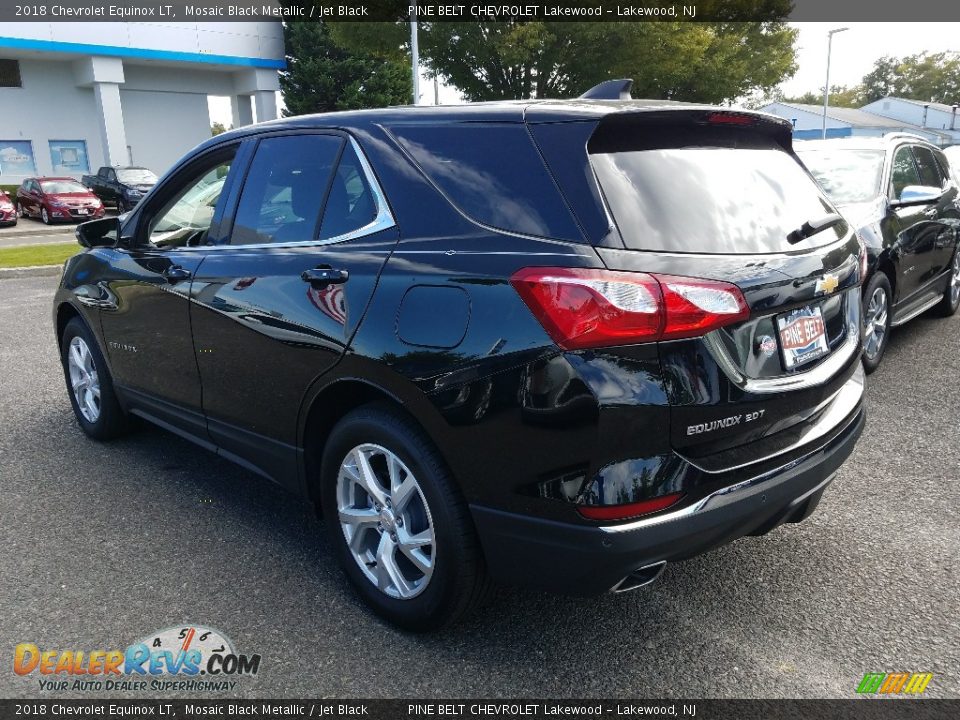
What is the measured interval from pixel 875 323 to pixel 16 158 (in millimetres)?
36148

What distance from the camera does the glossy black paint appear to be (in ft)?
7.01

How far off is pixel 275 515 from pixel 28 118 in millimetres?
35858

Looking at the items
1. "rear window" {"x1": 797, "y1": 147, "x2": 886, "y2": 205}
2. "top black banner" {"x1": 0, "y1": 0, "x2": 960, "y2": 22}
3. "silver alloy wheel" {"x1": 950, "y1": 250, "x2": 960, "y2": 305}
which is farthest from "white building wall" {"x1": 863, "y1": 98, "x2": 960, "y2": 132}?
"rear window" {"x1": 797, "y1": 147, "x2": 886, "y2": 205}

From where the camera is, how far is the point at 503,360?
221 centimetres

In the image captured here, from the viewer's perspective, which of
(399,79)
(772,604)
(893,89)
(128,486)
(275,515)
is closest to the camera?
(772,604)

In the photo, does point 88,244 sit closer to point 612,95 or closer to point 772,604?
point 612,95

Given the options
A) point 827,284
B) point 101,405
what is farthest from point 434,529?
point 101,405

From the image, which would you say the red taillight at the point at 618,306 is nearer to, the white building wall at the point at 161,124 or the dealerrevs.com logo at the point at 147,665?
the dealerrevs.com logo at the point at 147,665

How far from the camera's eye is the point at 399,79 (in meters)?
39.4

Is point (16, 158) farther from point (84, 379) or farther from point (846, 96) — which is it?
point (846, 96)

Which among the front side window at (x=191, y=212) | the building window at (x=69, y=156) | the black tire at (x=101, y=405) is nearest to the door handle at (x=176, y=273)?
the front side window at (x=191, y=212)

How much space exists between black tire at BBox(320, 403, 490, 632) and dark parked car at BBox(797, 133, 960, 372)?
13.5ft

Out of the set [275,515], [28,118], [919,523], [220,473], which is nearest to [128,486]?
[220,473]

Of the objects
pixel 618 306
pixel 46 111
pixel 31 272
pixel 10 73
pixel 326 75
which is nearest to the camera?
pixel 618 306
